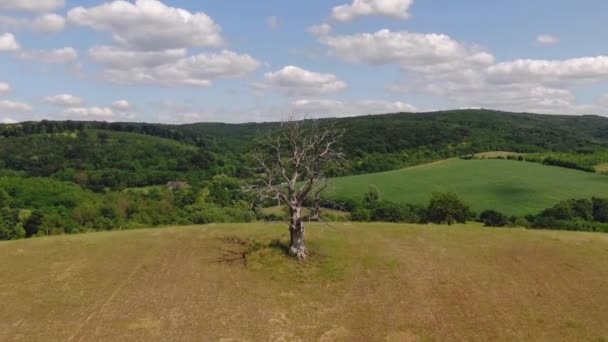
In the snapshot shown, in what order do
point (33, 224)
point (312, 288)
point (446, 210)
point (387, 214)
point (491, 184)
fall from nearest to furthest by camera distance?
point (312, 288)
point (446, 210)
point (33, 224)
point (387, 214)
point (491, 184)

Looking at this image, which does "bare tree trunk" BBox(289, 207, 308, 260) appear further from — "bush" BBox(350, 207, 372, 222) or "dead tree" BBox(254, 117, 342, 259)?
"bush" BBox(350, 207, 372, 222)

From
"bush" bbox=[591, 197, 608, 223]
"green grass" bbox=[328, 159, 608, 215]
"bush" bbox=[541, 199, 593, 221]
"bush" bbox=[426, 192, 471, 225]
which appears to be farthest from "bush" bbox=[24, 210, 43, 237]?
"bush" bbox=[591, 197, 608, 223]

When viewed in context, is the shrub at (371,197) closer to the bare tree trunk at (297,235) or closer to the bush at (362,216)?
the bush at (362,216)

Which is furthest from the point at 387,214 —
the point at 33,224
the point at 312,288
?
the point at 33,224

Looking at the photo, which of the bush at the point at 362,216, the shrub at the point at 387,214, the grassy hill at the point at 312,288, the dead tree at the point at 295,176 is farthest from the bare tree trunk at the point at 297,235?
the bush at the point at 362,216

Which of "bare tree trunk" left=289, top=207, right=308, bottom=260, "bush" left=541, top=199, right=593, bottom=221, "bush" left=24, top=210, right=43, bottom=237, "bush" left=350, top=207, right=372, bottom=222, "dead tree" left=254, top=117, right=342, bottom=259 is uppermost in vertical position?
"dead tree" left=254, top=117, right=342, bottom=259

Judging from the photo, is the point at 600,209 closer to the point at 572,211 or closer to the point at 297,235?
the point at 572,211

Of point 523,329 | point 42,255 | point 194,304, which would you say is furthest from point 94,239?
point 523,329
